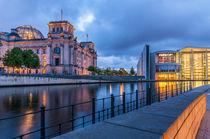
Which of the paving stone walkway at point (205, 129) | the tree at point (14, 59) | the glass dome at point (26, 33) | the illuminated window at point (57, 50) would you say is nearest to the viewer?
the paving stone walkway at point (205, 129)

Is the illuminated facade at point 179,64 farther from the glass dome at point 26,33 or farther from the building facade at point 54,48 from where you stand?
the glass dome at point 26,33

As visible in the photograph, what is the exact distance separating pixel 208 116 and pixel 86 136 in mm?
10442

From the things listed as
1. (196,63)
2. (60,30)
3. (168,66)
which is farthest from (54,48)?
(196,63)

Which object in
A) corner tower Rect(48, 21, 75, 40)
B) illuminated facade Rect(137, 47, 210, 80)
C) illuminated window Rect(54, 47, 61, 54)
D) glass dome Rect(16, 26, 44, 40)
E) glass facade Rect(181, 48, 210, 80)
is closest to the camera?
corner tower Rect(48, 21, 75, 40)

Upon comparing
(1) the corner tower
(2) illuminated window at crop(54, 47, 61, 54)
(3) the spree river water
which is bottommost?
(3) the spree river water

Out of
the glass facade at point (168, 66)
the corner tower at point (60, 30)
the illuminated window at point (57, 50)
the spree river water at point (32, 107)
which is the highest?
the corner tower at point (60, 30)

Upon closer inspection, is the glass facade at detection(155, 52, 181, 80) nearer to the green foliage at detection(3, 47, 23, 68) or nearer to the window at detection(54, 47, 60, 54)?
the window at detection(54, 47, 60, 54)

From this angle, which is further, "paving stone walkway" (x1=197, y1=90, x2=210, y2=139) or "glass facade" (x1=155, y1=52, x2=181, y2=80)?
"glass facade" (x1=155, y1=52, x2=181, y2=80)

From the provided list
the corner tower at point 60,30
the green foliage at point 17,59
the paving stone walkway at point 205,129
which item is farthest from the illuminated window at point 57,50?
the paving stone walkway at point 205,129

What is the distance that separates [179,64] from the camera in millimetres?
96125

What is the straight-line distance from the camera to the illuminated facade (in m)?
97.4

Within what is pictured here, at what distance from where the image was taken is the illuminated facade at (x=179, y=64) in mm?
97375

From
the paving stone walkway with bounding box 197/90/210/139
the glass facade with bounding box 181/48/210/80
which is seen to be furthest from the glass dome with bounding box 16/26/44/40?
the paving stone walkway with bounding box 197/90/210/139

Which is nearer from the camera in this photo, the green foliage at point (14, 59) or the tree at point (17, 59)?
the green foliage at point (14, 59)
